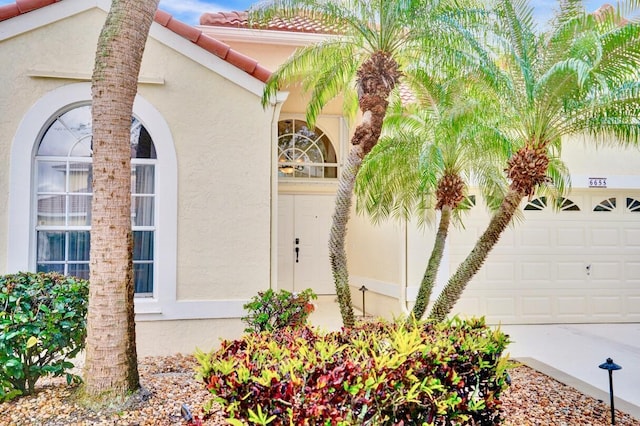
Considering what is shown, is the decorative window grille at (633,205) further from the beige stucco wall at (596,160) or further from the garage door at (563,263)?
the beige stucco wall at (596,160)

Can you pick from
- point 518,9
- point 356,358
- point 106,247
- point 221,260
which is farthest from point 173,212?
point 518,9

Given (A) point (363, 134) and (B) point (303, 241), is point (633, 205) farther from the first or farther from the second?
(B) point (303, 241)

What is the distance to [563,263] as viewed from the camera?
1104 centimetres

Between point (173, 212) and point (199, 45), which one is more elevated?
point (199, 45)

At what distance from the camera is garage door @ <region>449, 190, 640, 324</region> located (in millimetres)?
10797

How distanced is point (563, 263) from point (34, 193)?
420 inches

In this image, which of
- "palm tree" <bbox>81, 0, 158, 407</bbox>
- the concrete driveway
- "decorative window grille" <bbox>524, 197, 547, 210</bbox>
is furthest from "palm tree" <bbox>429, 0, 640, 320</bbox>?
"decorative window grille" <bbox>524, 197, 547, 210</bbox>

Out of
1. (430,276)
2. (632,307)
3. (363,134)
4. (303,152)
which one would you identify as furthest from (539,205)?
(303,152)

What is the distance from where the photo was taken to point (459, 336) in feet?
13.8

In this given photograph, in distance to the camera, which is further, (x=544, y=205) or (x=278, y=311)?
(x=544, y=205)

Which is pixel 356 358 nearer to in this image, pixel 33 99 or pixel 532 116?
pixel 532 116

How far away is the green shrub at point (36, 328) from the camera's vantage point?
194 inches

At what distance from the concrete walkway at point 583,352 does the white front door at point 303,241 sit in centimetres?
157

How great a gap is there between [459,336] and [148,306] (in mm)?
5205
